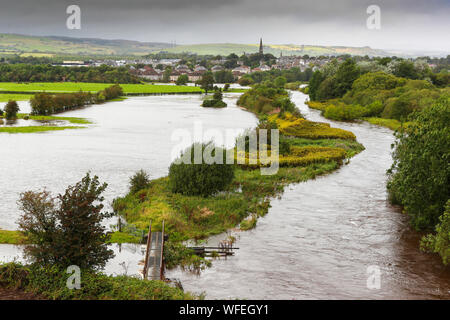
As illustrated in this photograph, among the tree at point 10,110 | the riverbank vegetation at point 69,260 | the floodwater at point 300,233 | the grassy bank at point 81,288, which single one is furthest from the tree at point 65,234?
the tree at point 10,110

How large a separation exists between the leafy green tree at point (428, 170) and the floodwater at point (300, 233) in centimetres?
182

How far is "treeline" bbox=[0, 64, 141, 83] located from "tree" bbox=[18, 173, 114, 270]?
135m

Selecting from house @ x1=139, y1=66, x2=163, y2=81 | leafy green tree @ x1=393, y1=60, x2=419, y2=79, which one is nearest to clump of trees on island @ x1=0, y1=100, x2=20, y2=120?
leafy green tree @ x1=393, y1=60, x2=419, y2=79

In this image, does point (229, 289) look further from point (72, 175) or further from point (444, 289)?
point (72, 175)

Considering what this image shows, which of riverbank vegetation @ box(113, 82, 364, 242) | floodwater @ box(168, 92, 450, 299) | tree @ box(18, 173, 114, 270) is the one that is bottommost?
floodwater @ box(168, 92, 450, 299)

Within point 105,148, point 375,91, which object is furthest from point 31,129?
point 375,91

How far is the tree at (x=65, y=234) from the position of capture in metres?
15.1

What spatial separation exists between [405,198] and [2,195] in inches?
1030

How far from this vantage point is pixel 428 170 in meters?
22.8

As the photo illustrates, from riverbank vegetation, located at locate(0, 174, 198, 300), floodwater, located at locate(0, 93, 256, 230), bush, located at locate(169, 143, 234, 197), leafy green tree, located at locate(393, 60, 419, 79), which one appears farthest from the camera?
leafy green tree, located at locate(393, 60, 419, 79)

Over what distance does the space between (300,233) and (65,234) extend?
13.5 metres

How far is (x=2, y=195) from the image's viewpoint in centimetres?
2931

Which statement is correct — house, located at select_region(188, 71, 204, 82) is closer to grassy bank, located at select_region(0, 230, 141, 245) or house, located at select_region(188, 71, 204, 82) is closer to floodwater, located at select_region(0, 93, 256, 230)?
floodwater, located at select_region(0, 93, 256, 230)

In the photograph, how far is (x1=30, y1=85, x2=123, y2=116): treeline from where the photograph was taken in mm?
75594
